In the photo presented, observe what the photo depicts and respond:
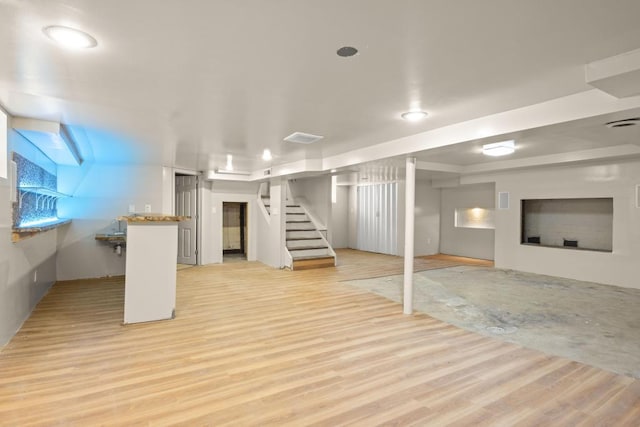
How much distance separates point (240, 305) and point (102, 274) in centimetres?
360

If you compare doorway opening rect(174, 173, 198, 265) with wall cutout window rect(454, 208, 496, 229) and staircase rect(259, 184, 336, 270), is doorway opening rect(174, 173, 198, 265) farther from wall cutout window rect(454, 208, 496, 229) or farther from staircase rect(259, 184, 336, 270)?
wall cutout window rect(454, 208, 496, 229)

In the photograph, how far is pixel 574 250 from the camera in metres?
6.68

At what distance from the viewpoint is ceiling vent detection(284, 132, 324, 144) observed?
4241 mm

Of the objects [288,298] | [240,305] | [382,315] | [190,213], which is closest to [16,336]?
[240,305]

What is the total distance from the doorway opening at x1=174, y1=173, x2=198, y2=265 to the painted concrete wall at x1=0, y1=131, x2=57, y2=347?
331 cm

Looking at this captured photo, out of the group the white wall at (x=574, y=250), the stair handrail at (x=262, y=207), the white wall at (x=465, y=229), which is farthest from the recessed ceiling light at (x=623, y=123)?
the stair handrail at (x=262, y=207)

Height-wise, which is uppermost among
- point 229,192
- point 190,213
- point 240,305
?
point 229,192

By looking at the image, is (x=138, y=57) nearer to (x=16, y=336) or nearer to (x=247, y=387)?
(x=247, y=387)

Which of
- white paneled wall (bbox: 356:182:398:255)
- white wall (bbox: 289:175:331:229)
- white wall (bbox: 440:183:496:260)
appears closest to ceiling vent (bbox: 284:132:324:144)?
white wall (bbox: 289:175:331:229)

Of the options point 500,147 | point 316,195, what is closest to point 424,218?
point 316,195

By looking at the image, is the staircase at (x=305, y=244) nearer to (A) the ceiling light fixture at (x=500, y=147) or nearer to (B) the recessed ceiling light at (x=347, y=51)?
(A) the ceiling light fixture at (x=500, y=147)

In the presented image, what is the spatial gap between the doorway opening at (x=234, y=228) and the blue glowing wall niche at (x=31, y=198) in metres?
5.04

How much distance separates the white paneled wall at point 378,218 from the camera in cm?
1015

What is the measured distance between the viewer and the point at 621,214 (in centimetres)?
602
